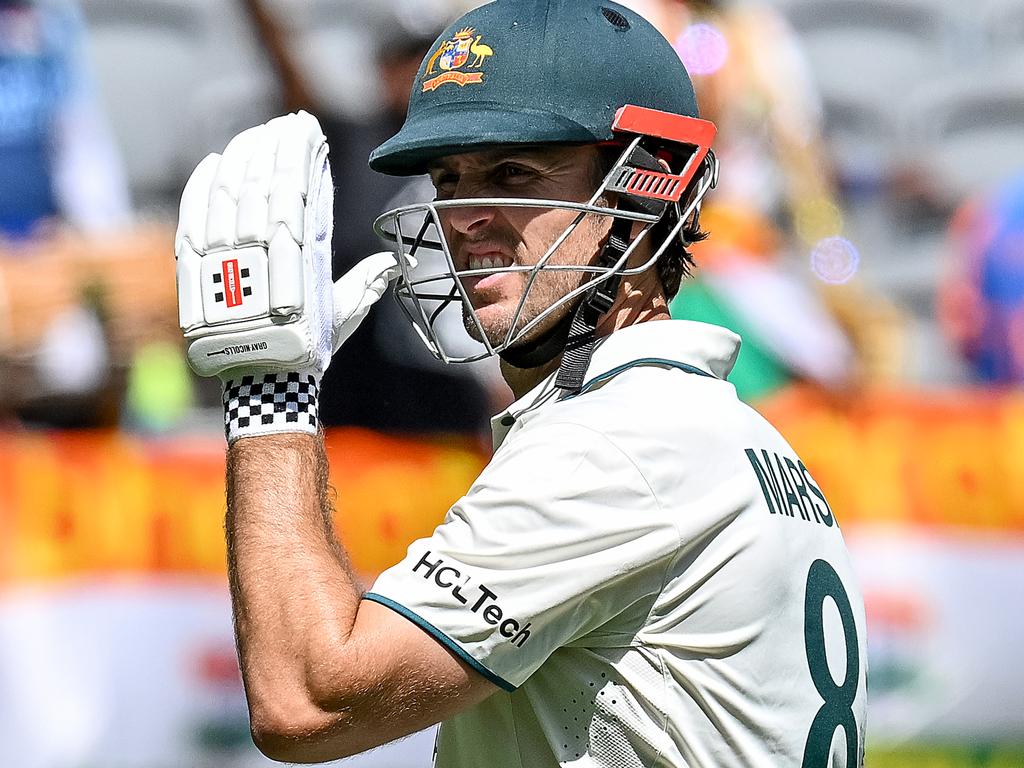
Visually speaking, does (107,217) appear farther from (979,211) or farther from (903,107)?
(903,107)

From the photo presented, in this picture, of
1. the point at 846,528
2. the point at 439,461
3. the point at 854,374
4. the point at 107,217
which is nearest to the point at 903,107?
the point at 854,374

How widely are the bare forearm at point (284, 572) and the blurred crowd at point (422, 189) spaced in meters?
2.80

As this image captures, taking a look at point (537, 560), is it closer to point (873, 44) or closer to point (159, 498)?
point (159, 498)

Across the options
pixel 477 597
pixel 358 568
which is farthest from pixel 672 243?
pixel 358 568

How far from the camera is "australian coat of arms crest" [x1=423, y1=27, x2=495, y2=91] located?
76.0 inches

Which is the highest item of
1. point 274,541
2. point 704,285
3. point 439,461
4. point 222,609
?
point 274,541

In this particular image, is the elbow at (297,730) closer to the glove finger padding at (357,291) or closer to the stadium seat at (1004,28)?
the glove finger padding at (357,291)

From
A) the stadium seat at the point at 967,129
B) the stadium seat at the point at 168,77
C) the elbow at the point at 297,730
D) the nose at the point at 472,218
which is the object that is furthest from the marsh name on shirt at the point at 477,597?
the stadium seat at the point at 967,129

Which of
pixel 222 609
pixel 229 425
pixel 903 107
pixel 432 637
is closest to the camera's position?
pixel 432 637

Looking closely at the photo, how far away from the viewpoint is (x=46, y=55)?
4.76 meters

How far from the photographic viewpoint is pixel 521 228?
6.30 ft

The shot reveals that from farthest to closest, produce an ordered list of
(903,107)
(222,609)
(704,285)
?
1. (903,107)
2. (704,285)
3. (222,609)

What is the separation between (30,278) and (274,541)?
122 inches

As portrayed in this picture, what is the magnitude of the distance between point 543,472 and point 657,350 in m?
0.29
